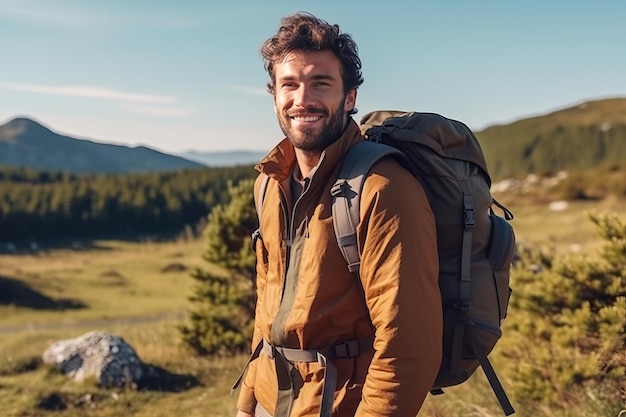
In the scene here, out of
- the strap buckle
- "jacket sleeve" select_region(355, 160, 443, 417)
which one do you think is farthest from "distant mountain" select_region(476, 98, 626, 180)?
"jacket sleeve" select_region(355, 160, 443, 417)

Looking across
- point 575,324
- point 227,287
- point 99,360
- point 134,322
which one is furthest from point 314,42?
point 134,322

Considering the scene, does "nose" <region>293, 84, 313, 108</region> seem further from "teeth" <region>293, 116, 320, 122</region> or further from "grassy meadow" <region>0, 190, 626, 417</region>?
"grassy meadow" <region>0, 190, 626, 417</region>

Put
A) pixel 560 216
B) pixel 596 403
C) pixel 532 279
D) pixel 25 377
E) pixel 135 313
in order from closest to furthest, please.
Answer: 1. pixel 596 403
2. pixel 532 279
3. pixel 25 377
4. pixel 135 313
5. pixel 560 216

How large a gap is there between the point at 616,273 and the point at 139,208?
52276 millimetres

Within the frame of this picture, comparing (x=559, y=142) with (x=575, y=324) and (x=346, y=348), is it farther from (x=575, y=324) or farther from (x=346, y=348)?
(x=346, y=348)

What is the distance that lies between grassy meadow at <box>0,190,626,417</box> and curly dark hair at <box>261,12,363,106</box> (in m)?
3.16

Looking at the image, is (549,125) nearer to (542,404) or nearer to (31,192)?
(31,192)

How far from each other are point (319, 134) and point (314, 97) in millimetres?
139

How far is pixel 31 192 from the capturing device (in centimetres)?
5291

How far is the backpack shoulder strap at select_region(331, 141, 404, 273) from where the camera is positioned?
2240 mm

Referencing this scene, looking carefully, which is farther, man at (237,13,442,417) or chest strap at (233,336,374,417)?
chest strap at (233,336,374,417)

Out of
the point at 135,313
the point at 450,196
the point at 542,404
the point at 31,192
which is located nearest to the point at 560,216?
the point at 135,313

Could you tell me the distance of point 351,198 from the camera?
7.38ft

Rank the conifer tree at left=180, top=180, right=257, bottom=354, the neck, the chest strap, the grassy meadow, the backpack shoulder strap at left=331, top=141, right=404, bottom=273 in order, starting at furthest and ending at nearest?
the conifer tree at left=180, top=180, right=257, bottom=354 < the grassy meadow < the neck < the chest strap < the backpack shoulder strap at left=331, top=141, right=404, bottom=273
